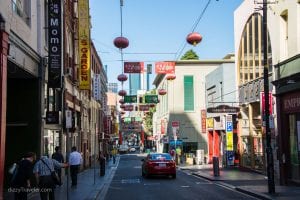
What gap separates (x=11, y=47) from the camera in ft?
52.0

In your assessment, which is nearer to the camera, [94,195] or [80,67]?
[94,195]

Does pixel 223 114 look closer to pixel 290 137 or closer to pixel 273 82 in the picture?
pixel 273 82

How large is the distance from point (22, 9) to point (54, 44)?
301 centimetres

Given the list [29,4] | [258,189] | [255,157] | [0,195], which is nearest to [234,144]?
[255,157]

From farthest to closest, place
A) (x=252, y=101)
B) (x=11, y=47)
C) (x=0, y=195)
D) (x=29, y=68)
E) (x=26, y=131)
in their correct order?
(x=252, y=101) → (x=26, y=131) → (x=29, y=68) → (x=11, y=47) → (x=0, y=195)

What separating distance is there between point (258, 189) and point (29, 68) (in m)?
9.99

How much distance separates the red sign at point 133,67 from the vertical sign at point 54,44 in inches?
382

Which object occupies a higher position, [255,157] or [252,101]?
[252,101]

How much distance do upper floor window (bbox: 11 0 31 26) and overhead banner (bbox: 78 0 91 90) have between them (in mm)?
11111

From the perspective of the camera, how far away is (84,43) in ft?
102

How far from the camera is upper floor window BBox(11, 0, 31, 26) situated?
17.3 m

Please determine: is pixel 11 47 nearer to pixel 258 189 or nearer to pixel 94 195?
pixel 94 195

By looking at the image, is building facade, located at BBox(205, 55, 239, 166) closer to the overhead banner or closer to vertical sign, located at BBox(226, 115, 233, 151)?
vertical sign, located at BBox(226, 115, 233, 151)

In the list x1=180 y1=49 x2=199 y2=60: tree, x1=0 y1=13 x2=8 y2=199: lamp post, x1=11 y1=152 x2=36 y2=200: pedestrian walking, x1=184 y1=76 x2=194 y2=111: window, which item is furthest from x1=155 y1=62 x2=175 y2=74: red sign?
x1=180 y1=49 x2=199 y2=60: tree
